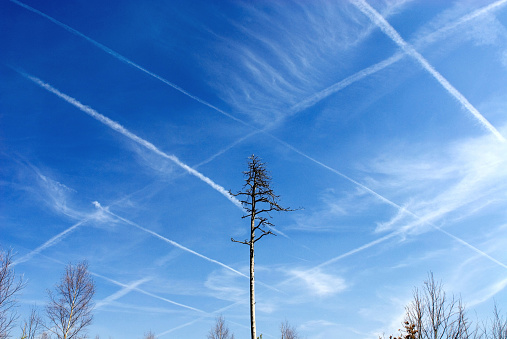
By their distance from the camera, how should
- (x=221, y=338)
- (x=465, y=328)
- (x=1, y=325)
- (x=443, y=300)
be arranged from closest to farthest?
(x=465, y=328) → (x=443, y=300) → (x=1, y=325) → (x=221, y=338)

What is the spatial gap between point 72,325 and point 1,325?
5146 millimetres

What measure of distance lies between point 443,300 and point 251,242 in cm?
854

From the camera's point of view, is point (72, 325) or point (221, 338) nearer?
point (72, 325)

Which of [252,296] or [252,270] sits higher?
[252,270]

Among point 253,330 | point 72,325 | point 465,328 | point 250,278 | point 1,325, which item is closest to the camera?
point 465,328

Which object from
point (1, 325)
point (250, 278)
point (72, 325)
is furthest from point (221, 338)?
point (250, 278)

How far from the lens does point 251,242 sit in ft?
53.2

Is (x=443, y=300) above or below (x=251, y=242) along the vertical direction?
below

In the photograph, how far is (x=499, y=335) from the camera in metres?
13.1

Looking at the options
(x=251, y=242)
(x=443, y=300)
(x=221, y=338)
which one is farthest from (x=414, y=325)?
(x=221, y=338)

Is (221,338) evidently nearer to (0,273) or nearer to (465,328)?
(0,273)

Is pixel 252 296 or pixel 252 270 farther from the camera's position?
pixel 252 270

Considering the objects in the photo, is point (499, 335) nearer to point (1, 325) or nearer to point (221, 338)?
point (1, 325)

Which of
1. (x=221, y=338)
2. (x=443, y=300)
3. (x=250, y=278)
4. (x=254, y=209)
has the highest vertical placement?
(x=254, y=209)
